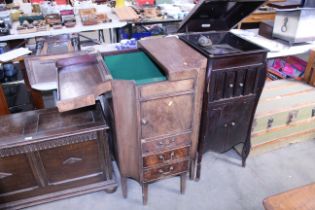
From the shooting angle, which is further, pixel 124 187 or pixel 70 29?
pixel 70 29

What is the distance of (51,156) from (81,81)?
485mm

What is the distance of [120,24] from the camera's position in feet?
9.86

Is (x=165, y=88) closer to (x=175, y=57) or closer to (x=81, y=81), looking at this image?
(x=175, y=57)

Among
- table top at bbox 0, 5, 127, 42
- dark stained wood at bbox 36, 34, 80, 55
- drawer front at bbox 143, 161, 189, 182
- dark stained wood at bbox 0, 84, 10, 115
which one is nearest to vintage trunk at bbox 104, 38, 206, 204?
drawer front at bbox 143, 161, 189, 182

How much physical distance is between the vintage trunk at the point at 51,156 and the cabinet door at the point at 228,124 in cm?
64

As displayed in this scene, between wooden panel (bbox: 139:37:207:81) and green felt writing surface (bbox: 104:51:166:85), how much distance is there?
0.15 feet

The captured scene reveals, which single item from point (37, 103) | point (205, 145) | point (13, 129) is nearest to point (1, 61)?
point (37, 103)

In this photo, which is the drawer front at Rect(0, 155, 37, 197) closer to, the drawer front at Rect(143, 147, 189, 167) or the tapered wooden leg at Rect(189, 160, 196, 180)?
the drawer front at Rect(143, 147, 189, 167)

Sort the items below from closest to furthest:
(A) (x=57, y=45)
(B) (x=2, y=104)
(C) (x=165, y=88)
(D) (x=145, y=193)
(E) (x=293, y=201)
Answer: (E) (x=293, y=201) < (C) (x=165, y=88) < (D) (x=145, y=193) < (A) (x=57, y=45) < (B) (x=2, y=104)

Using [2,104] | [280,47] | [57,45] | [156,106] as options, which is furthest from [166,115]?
[2,104]

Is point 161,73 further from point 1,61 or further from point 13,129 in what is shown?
point 1,61

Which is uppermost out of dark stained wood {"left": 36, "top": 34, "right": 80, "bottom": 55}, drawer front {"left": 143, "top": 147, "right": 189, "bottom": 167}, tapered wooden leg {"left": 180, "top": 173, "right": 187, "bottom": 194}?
dark stained wood {"left": 36, "top": 34, "right": 80, "bottom": 55}

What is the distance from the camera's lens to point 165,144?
143 cm

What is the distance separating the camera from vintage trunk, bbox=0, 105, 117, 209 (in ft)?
4.60
